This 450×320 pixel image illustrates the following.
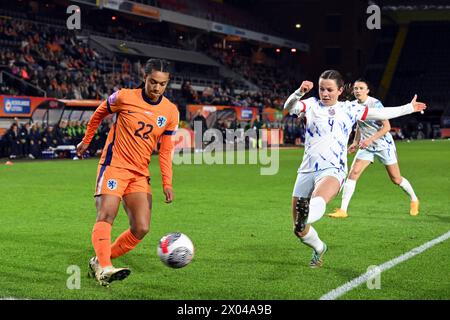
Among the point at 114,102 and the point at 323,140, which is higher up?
the point at 114,102

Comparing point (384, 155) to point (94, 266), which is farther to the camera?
point (384, 155)

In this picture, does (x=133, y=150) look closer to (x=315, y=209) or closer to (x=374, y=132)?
(x=315, y=209)

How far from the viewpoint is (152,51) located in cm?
5350

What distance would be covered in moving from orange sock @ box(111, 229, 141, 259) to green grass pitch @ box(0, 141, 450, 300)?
1.04 feet

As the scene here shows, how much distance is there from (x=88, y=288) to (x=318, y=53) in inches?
2886

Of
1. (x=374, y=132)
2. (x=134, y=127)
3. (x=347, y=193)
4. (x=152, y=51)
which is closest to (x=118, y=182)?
(x=134, y=127)

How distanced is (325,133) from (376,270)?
5.04 feet

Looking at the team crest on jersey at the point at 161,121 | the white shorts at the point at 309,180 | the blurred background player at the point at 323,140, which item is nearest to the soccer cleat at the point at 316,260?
the blurred background player at the point at 323,140

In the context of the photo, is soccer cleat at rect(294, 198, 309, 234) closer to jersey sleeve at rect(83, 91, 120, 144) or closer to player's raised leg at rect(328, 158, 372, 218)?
jersey sleeve at rect(83, 91, 120, 144)

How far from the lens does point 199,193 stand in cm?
1652

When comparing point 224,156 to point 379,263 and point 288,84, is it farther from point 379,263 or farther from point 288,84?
point 288,84

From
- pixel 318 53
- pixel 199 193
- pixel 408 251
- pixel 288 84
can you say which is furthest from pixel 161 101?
pixel 318 53

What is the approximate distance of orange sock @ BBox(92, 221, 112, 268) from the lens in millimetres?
→ 6746

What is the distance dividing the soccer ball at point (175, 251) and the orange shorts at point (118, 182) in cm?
55
